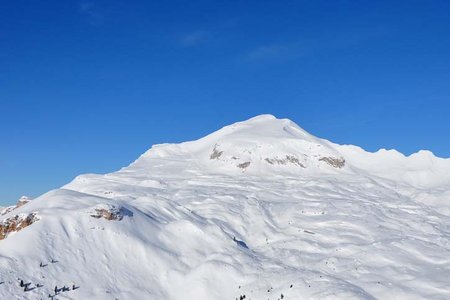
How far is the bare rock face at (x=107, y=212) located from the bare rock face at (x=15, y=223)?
4.53 m

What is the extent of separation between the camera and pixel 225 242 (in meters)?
39.6

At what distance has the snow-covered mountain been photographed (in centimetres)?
2936

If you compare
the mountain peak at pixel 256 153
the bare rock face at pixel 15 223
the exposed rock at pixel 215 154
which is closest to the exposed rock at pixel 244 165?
the mountain peak at pixel 256 153

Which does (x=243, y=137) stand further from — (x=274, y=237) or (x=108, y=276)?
(x=108, y=276)

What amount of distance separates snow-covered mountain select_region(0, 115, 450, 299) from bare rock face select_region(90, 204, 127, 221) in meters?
0.12

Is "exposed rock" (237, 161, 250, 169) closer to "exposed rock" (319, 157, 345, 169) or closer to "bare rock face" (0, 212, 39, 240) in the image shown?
"exposed rock" (319, 157, 345, 169)

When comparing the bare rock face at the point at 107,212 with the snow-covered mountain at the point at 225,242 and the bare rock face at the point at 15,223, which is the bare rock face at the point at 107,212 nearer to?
the snow-covered mountain at the point at 225,242

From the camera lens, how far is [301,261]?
36656mm

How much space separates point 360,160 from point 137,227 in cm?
7746

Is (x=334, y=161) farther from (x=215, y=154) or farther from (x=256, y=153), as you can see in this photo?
(x=215, y=154)

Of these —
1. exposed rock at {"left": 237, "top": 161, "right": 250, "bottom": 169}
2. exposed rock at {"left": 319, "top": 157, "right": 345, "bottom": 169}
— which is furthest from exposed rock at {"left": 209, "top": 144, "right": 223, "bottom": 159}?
exposed rock at {"left": 319, "top": 157, "right": 345, "bottom": 169}

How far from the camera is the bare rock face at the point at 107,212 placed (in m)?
35.9

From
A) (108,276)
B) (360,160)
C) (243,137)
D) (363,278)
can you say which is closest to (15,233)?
(108,276)

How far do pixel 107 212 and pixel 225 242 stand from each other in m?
10.6
